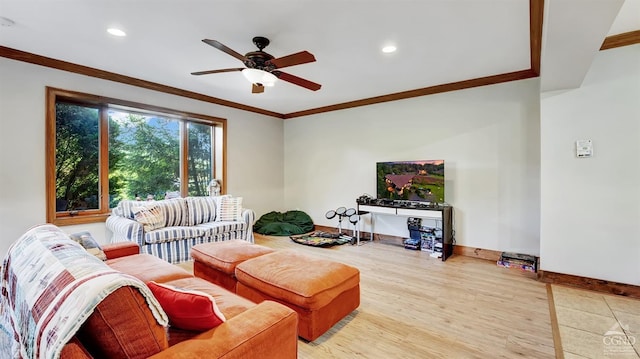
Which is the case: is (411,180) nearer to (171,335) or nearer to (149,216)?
(149,216)

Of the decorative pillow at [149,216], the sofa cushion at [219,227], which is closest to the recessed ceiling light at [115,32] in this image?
the decorative pillow at [149,216]

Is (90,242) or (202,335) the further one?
(90,242)

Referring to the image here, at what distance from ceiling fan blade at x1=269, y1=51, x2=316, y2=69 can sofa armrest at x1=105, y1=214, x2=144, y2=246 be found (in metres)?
2.60

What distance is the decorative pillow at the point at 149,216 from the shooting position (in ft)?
12.0

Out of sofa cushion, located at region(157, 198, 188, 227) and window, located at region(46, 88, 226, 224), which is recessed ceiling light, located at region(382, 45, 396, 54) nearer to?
window, located at region(46, 88, 226, 224)

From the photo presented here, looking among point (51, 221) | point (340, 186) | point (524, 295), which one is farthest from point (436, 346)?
point (51, 221)

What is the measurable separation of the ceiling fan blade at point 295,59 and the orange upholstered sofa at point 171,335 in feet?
6.60

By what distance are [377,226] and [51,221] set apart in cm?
472

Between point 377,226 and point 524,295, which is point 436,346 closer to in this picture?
point 524,295

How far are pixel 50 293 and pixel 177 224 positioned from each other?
3.44 meters

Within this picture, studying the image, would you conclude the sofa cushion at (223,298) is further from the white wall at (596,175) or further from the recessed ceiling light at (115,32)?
the white wall at (596,175)

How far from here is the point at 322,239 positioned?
5.08 meters

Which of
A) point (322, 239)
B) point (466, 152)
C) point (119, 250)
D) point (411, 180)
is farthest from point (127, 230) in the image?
point (466, 152)

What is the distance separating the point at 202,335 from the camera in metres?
1.14
